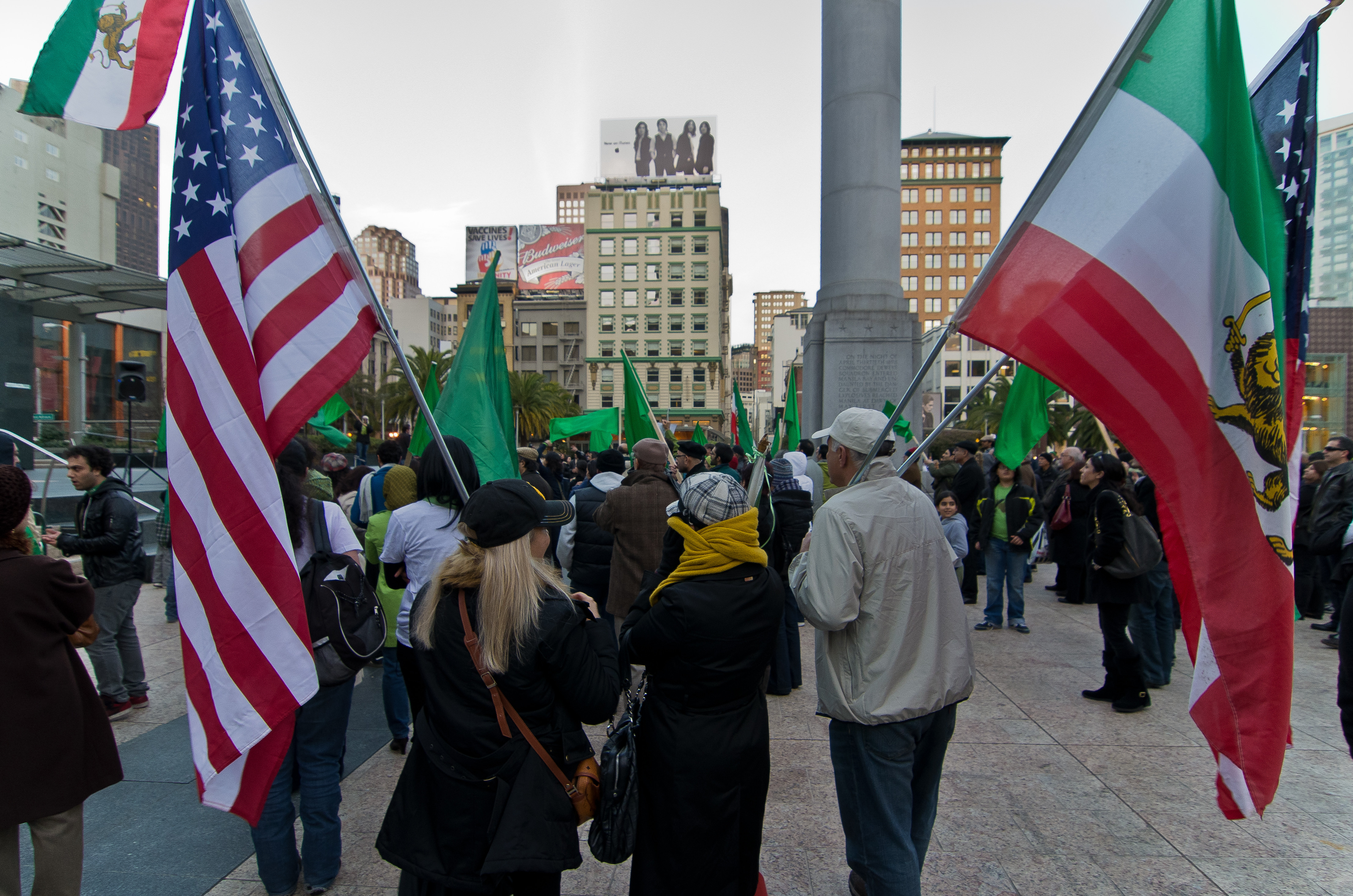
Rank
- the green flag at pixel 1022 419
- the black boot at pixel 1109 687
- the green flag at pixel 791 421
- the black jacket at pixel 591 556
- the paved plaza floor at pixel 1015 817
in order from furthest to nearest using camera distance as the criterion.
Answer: the green flag at pixel 791 421 → the green flag at pixel 1022 419 → the black jacket at pixel 591 556 → the black boot at pixel 1109 687 → the paved plaza floor at pixel 1015 817

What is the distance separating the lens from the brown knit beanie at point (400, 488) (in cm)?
482

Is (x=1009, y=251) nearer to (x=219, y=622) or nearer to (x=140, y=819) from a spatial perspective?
(x=219, y=622)

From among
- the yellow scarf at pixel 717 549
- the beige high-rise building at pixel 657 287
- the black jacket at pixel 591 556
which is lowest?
the black jacket at pixel 591 556

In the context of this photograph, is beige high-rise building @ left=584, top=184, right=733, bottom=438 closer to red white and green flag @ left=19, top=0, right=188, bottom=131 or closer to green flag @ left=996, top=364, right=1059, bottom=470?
green flag @ left=996, top=364, right=1059, bottom=470

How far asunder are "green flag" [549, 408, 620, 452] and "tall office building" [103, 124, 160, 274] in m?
101

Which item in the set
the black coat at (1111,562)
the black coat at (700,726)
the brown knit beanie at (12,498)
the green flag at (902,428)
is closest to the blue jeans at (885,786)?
the black coat at (700,726)

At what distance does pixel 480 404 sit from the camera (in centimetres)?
456

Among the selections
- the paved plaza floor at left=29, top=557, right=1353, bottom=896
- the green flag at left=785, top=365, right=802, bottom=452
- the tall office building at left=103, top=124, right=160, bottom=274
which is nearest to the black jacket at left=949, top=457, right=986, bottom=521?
the paved plaza floor at left=29, top=557, right=1353, bottom=896

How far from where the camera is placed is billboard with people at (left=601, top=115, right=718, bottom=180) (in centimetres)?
8619

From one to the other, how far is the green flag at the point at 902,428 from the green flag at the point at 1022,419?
1170 mm

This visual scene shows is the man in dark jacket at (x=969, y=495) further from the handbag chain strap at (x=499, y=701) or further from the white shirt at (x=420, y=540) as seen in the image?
the handbag chain strap at (x=499, y=701)

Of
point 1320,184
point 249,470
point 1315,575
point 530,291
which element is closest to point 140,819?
point 249,470

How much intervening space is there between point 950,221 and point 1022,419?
10478cm

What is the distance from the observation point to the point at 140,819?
3865mm
